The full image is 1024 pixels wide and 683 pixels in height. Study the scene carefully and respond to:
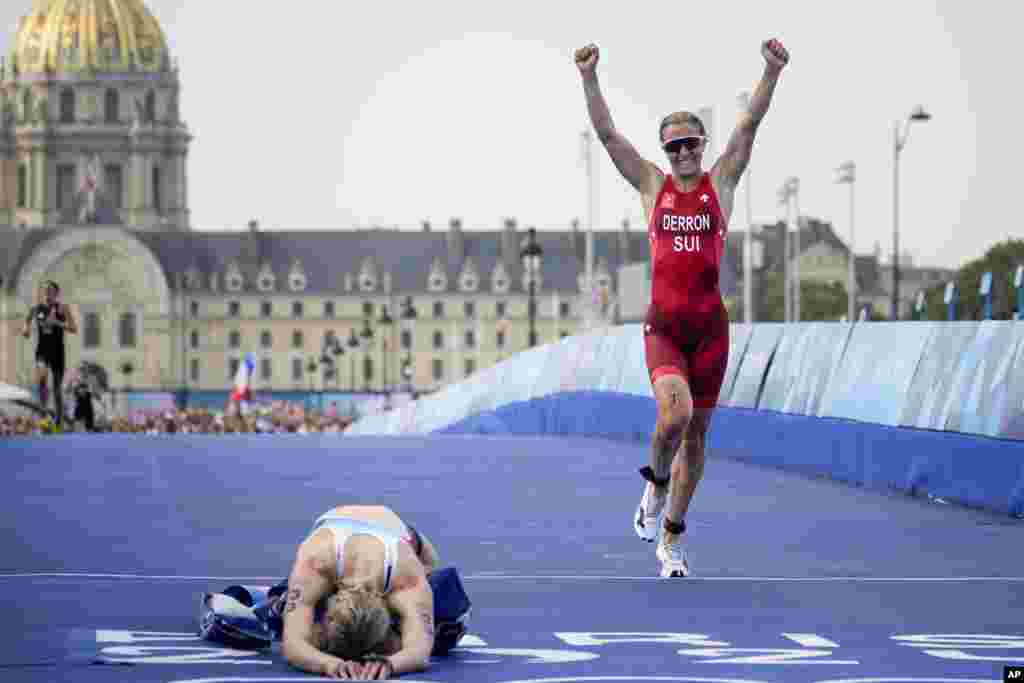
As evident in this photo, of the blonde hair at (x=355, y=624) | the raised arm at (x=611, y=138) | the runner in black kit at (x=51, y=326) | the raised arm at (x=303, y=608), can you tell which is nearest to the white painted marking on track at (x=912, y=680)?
the blonde hair at (x=355, y=624)

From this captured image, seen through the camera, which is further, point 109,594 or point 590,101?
point 590,101

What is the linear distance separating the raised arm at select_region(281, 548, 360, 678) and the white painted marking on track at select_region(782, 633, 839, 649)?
5.77 feet

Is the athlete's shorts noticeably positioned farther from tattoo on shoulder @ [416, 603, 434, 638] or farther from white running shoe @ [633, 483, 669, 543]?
tattoo on shoulder @ [416, 603, 434, 638]

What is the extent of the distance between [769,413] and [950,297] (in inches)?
238

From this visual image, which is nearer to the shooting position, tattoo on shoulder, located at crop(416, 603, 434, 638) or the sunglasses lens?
tattoo on shoulder, located at crop(416, 603, 434, 638)

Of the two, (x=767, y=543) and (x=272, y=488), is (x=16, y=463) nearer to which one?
(x=272, y=488)

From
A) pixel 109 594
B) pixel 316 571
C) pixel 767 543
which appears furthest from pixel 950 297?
pixel 316 571

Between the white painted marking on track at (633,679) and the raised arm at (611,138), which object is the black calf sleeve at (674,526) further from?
the white painted marking on track at (633,679)

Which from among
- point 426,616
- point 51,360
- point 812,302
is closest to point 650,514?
point 426,616

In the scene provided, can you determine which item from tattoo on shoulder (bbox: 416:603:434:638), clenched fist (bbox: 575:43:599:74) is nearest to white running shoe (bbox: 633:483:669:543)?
clenched fist (bbox: 575:43:599:74)

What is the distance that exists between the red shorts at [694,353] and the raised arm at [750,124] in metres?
0.62

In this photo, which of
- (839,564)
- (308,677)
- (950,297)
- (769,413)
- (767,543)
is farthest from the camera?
(950,297)

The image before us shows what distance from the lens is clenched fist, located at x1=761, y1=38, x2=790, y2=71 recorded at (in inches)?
513

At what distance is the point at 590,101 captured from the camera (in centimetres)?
1301
